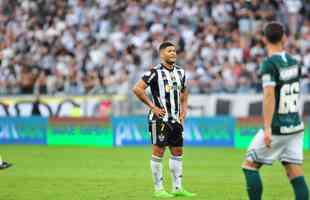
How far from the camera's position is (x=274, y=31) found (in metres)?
9.70

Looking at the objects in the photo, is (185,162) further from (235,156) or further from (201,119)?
(201,119)

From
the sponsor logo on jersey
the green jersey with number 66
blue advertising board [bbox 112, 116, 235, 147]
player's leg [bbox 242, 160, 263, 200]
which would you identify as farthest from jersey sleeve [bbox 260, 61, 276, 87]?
blue advertising board [bbox 112, 116, 235, 147]

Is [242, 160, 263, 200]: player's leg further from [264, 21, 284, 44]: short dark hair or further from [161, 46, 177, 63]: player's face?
[161, 46, 177, 63]: player's face

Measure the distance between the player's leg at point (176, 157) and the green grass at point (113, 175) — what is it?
400 mm

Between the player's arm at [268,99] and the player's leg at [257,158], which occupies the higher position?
the player's arm at [268,99]

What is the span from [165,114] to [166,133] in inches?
12.3

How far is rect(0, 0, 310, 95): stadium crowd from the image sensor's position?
1096 inches

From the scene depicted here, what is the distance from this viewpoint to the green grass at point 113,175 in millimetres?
13797

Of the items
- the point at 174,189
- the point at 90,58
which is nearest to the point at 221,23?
the point at 90,58

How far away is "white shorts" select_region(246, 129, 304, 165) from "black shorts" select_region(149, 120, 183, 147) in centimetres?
357

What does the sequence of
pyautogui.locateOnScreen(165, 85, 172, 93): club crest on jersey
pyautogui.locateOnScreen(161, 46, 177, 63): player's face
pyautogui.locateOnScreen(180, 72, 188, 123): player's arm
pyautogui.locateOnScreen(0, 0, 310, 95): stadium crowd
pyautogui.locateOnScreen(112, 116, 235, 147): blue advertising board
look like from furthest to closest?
1. pyautogui.locateOnScreen(0, 0, 310, 95): stadium crowd
2. pyautogui.locateOnScreen(112, 116, 235, 147): blue advertising board
3. pyautogui.locateOnScreen(180, 72, 188, 123): player's arm
4. pyautogui.locateOnScreen(165, 85, 172, 93): club crest on jersey
5. pyautogui.locateOnScreen(161, 46, 177, 63): player's face

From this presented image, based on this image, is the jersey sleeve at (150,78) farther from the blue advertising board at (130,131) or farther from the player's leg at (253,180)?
the blue advertising board at (130,131)

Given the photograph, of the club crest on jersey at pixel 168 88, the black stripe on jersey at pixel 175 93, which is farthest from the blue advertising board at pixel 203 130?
the club crest on jersey at pixel 168 88

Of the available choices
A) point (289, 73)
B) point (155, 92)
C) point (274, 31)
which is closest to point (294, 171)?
point (289, 73)
